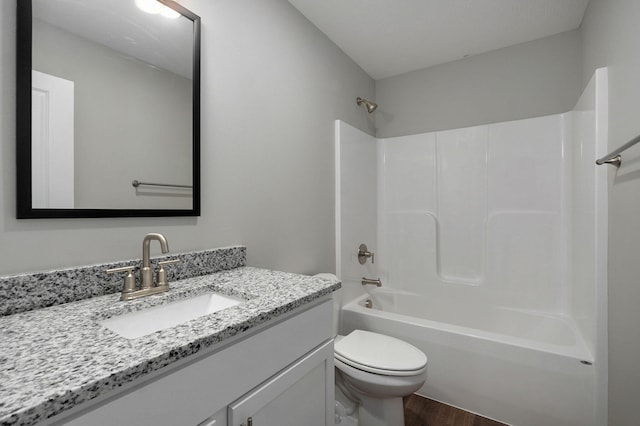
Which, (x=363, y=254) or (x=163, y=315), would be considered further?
(x=363, y=254)

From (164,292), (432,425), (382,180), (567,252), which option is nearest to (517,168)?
(567,252)

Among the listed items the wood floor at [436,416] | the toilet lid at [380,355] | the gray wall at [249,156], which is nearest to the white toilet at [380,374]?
the toilet lid at [380,355]

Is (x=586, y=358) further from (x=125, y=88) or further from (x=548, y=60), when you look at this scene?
(x=125, y=88)

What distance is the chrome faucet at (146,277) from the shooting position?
2.99ft

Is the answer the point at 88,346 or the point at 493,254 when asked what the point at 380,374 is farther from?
the point at 493,254

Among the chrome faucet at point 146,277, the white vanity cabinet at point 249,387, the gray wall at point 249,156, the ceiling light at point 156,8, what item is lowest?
the white vanity cabinet at point 249,387

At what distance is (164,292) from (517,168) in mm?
2416

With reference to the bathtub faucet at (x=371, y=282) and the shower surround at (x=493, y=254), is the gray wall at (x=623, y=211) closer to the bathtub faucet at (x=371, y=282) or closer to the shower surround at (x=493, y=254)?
the shower surround at (x=493, y=254)

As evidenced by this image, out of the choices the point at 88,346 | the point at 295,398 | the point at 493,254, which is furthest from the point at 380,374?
the point at 493,254

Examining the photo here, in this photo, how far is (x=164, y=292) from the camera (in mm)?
967

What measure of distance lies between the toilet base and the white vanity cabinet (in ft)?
1.76

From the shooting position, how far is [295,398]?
90cm

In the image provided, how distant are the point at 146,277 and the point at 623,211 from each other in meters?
1.91

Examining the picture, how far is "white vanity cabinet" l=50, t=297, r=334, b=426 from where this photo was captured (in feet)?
1.76
